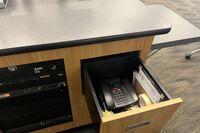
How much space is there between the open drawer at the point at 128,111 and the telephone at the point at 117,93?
45 millimetres

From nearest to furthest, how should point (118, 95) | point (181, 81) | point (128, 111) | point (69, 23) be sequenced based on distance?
point (128, 111) → point (69, 23) → point (118, 95) → point (181, 81)

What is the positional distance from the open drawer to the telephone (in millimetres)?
45

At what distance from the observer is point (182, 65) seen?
1912 millimetres

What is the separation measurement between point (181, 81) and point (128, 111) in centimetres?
133

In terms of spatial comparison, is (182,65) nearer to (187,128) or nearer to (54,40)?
(187,128)

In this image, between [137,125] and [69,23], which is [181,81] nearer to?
[137,125]

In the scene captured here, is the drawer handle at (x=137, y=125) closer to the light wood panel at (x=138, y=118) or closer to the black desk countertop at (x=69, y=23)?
the light wood panel at (x=138, y=118)

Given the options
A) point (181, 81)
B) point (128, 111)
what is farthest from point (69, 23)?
point (181, 81)

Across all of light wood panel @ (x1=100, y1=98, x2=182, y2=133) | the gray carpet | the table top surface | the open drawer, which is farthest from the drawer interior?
the gray carpet

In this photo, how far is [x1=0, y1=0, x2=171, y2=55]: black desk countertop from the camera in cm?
65

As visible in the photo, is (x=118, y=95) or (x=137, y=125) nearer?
(x=137, y=125)

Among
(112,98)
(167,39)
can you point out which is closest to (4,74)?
(112,98)

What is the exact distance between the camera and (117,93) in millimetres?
892

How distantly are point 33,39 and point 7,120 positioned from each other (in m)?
0.56
